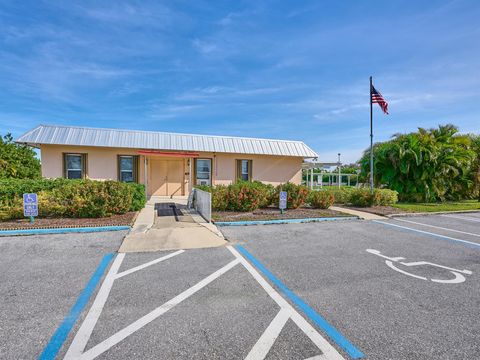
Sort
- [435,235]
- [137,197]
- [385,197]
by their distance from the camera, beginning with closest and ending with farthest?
[435,235] < [137,197] < [385,197]

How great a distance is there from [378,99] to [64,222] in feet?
44.6

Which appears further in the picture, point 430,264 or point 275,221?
point 275,221

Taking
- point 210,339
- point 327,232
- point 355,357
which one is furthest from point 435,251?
point 210,339

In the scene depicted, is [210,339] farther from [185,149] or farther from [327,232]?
[185,149]

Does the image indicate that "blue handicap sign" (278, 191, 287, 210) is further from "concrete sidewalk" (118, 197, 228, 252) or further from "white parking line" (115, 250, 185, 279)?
"white parking line" (115, 250, 185, 279)

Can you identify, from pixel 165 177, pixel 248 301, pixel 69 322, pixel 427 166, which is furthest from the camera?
pixel 165 177

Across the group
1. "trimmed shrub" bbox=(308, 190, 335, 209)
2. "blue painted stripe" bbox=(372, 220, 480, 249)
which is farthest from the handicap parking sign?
"blue painted stripe" bbox=(372, 220, 480, 249)

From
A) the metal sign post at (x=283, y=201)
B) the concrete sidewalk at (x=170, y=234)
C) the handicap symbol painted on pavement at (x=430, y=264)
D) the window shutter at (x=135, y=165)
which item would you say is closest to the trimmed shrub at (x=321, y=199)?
the metal sign post at (x=283, y=201)

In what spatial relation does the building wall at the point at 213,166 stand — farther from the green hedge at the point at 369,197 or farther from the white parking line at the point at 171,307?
the white parking line at the point at 171,307

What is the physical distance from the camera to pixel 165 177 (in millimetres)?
15055

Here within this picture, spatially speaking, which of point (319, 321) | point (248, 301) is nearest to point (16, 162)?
point (248, 301)

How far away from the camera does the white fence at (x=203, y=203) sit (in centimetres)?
872

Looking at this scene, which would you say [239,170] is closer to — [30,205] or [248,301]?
[30,205]

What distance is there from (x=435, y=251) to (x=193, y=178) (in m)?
11.8
